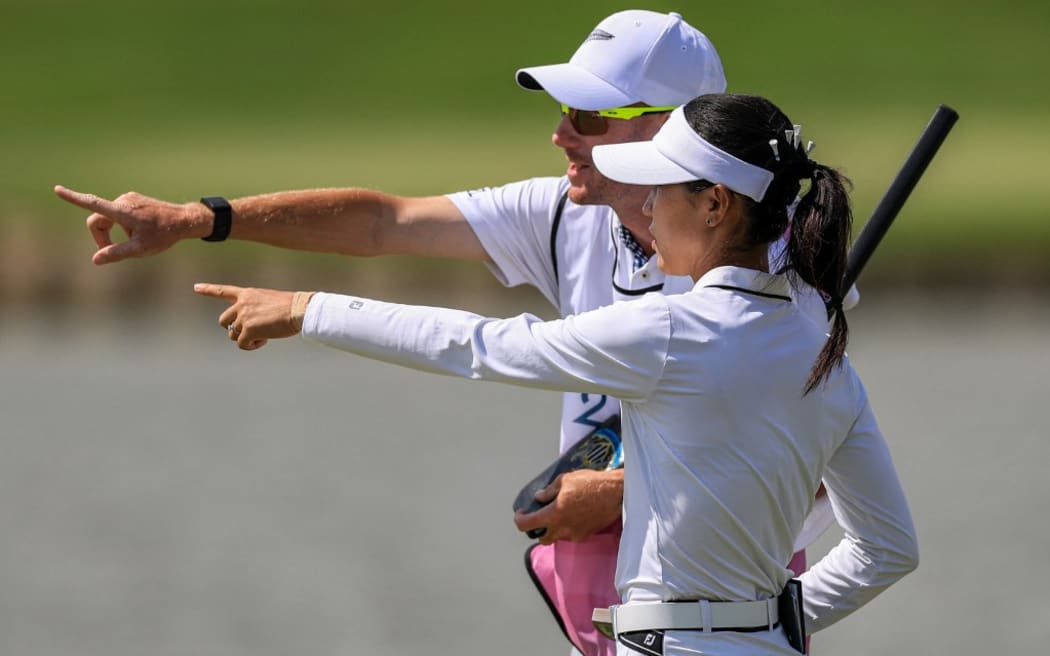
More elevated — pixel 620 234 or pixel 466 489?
pixel 620 234

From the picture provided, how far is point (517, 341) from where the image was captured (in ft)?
8.34

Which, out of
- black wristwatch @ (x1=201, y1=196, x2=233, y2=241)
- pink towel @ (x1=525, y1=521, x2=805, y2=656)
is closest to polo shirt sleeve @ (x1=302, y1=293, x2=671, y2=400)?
pink towel @ (x1=525, y1=521, x2=805, y2=656)

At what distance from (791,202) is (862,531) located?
1.94 feet

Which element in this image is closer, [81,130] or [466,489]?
[466,489]

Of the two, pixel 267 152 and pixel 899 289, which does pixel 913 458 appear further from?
pixel 267 152

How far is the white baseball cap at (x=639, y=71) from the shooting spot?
3355 mm

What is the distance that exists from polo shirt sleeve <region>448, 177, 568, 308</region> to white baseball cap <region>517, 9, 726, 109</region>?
9.2 inches

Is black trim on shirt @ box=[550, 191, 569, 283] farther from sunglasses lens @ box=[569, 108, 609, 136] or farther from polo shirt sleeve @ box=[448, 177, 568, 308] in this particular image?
sunglasses lens @ box=[569, 108, 609, 136]

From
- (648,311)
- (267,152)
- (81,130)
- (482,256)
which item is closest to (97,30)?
(81,130)

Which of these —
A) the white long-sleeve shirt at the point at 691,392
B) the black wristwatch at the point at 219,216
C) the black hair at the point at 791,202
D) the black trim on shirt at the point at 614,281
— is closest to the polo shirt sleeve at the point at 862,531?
the white long-sleeve shirt at the point at 691,392

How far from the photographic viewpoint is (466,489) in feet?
27.6

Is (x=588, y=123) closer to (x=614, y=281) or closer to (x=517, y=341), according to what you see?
(x=614, y=281)

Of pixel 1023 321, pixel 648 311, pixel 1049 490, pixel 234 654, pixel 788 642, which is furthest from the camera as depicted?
pixel 1023 321

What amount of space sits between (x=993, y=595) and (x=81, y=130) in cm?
1298
